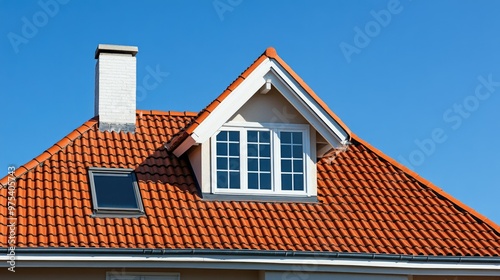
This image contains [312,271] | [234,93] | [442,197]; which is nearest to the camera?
[312,271]

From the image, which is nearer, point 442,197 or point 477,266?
point 477,266

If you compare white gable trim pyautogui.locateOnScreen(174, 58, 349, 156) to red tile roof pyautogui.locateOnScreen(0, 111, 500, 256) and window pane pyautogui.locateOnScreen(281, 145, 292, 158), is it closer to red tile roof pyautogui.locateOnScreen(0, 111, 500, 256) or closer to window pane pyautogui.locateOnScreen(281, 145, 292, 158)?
window pane pyautogui.locateOnScreen(281, 145, 292, 158)

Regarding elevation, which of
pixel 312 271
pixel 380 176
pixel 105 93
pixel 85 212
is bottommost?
pixel 312 271

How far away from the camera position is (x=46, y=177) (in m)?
20.8

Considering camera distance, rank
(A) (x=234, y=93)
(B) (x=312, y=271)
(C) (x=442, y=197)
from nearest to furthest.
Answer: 1. (B) (x=312, y=271)
2. (A) (x=234, y=93)
3. (C) (x=442, y=197)

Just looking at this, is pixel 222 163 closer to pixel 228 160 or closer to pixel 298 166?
pixel 228 160

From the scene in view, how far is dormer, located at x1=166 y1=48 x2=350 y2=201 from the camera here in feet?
69.6

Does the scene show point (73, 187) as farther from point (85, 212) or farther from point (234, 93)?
point (234, 93)

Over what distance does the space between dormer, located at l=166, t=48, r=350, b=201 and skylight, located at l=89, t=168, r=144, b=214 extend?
5.09ft

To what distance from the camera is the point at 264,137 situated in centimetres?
2177

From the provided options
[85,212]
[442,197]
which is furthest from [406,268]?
[85,212]

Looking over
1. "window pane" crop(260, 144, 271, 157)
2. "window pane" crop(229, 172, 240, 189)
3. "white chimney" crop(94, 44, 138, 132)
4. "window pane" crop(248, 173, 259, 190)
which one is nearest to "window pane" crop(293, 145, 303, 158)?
"window pane" crop(260, 144, 271, 157)

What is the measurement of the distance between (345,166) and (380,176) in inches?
35.9

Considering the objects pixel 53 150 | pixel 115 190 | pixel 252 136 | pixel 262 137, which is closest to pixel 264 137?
pixel 262 137
